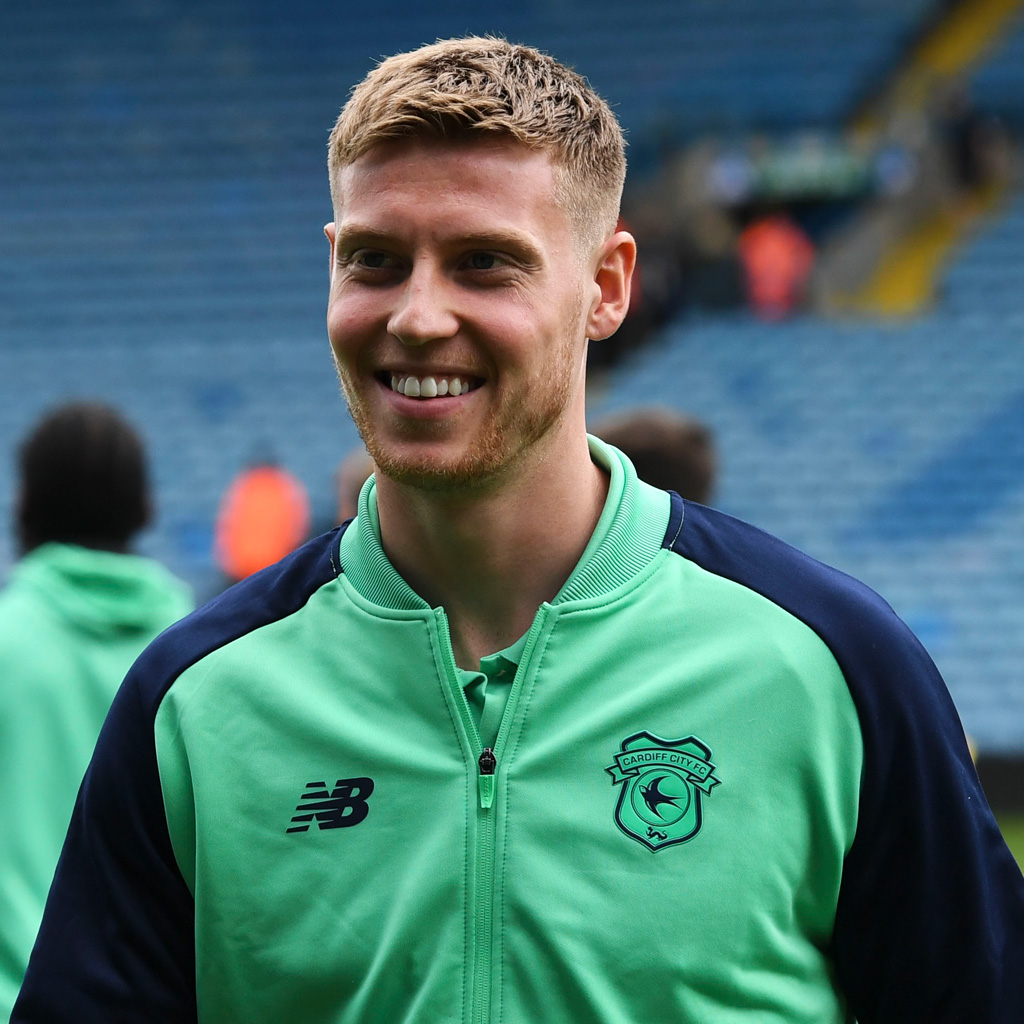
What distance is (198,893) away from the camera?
1548mm

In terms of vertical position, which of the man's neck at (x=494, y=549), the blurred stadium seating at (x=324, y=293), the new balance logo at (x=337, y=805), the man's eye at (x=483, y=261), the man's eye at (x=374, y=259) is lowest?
the new balance logo at (x=337, y=805)

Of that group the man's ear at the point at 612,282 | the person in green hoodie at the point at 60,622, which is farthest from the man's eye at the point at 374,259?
the person in green hoodie at the point at 60,622

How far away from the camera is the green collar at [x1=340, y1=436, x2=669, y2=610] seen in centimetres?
160

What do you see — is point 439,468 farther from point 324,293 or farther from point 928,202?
point 928,202

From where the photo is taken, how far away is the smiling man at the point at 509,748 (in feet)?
4.78

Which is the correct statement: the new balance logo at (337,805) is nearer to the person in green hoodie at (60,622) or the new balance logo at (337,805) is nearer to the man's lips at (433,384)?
the man's lips at (433,384)

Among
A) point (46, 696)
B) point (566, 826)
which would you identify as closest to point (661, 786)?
point (566, 826)

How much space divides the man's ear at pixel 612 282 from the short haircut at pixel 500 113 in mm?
22

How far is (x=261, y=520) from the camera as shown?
9.40 metres

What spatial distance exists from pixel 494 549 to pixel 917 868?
545 mm

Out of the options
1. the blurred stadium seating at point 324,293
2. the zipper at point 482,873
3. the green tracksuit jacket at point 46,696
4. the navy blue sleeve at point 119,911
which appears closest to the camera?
the zipper at point 482,873

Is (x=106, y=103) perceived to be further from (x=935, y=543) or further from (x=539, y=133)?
(x=539, y=133)

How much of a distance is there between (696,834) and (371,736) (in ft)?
1.15

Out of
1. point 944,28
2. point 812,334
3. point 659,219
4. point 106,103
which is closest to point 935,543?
point 812,334
